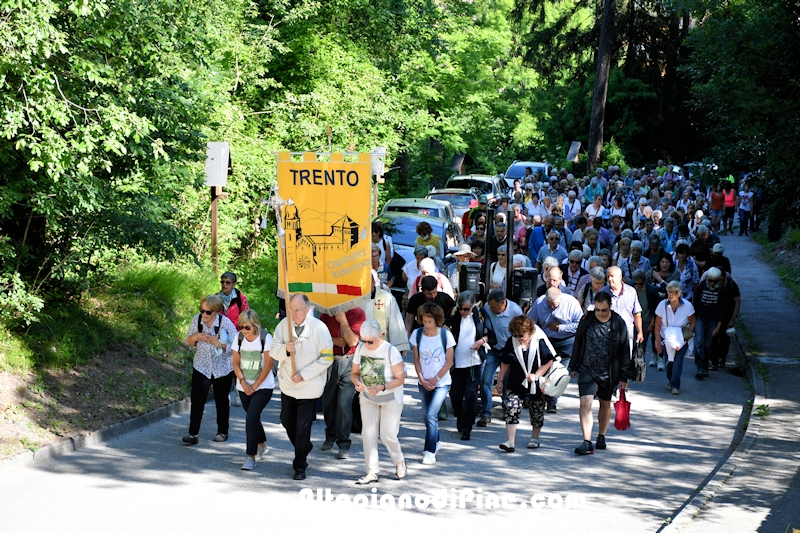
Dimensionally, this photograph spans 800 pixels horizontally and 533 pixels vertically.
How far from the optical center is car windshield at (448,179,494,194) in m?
37.1

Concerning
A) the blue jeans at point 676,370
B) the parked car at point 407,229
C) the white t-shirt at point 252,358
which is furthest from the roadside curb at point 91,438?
the parked car at point 407,229

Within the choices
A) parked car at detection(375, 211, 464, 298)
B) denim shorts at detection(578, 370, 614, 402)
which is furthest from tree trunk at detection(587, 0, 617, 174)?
denim shorts at detection(578, 370, 614, 402)

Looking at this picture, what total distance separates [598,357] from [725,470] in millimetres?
1685

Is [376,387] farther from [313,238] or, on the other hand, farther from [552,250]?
[552,250]

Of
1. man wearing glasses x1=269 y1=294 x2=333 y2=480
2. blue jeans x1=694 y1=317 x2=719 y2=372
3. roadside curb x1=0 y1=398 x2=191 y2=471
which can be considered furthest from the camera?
blue jeans x1=694 y1=317 x2=719 y2=372

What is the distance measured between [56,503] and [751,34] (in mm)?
11713

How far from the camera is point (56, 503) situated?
29.4 ft

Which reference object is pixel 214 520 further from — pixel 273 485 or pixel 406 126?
pixel 406 126

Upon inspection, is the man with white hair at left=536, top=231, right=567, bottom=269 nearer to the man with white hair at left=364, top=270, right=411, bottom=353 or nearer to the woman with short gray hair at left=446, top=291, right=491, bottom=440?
the woman with short gray hair at left=446, top=291, right=491, bottom=440

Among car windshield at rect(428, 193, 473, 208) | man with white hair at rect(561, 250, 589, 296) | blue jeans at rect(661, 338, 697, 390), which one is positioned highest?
car windshield at rect(428, 193, 473, 208)

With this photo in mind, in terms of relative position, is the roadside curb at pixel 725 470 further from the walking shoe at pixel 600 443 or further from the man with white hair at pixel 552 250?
the man with white hair at pixel 552 250

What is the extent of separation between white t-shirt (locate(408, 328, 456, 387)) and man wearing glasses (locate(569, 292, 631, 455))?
1445 mm

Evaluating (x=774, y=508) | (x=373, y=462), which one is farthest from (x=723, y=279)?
(x=373, y=462)

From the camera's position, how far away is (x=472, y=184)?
3725cm
